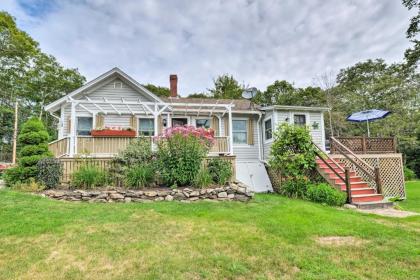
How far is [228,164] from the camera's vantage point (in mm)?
9070

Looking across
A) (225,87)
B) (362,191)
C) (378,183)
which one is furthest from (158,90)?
(378,183)

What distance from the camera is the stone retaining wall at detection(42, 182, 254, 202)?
7266 millimetres

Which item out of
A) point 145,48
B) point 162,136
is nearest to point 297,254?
point 162,136

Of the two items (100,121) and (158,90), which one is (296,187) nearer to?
(100,121)

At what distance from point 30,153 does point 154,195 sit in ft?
15.9

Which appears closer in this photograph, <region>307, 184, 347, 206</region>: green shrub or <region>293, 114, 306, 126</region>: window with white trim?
<region>307, 184, 347, 206</region>: green shrub

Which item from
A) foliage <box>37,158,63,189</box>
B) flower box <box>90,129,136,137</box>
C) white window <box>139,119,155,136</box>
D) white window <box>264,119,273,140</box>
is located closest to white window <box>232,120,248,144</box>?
white window <box>264,119,273,140</box>

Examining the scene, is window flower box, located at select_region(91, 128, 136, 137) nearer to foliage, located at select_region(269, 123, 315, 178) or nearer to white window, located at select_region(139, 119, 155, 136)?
white window, located at select_region(139, 119, 155, 136)

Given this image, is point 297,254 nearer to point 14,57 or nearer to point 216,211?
point 216,211

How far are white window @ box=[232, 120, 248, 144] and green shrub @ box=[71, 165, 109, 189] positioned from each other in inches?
291

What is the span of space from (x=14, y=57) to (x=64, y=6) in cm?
1741

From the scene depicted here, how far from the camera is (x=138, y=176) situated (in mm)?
7996

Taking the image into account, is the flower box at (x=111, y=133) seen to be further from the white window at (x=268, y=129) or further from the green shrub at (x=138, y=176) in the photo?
the white window at (x=268, y=129)

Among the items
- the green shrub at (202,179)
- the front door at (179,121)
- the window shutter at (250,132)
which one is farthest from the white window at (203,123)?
the green shrub at (202,179)
